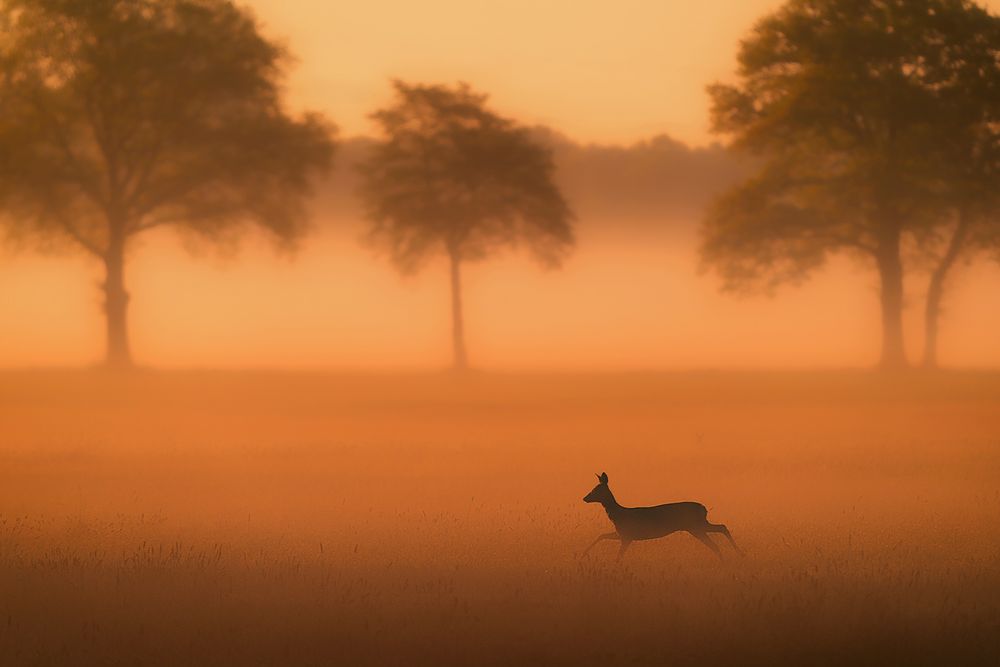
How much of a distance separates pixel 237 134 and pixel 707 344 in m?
19.9

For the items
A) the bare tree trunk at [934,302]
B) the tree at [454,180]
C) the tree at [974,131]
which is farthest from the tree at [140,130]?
the bare tree trunk at [934,302]

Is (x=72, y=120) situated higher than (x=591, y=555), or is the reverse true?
(x=72, y=120)

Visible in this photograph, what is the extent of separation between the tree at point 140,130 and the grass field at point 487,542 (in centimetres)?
1434

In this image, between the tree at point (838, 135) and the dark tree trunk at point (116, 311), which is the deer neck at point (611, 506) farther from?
the dark tree trunk at point (116, 311)

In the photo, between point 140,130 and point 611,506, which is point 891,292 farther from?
point 611,506

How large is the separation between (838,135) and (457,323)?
14734 millimetres

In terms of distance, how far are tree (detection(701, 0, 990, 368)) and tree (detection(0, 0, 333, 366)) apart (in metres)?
14.8

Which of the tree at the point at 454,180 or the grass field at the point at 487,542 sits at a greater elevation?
the tree at the point at 454,180

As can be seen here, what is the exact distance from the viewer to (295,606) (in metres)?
10.4

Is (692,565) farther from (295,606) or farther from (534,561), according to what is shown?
(295,606)

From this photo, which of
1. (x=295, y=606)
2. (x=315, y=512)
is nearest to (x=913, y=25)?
(x=315, y=512)

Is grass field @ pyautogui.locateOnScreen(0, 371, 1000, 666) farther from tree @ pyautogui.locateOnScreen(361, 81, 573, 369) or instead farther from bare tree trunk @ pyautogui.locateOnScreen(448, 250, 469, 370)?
tree @ pyautogui.locateOnScreen(361, 81, 573, 369)

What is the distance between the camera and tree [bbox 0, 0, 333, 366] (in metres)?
39.4

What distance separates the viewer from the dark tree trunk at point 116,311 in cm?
4019
